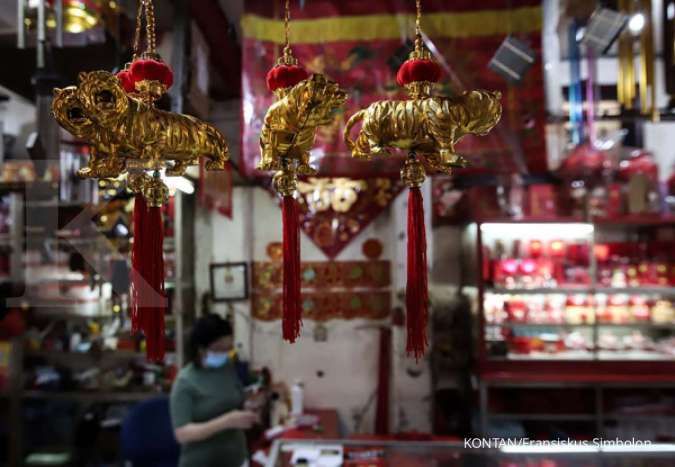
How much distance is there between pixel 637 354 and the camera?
12.9 ft

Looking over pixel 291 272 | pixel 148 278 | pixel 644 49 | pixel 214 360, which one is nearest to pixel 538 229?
pixel 644 49

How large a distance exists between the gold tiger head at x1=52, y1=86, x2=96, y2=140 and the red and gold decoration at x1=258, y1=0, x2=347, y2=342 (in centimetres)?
39

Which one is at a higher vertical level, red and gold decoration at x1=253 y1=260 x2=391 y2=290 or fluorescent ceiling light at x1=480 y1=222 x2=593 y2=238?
fluorescent ceiling light at x1=480 y1=222 x2=593 y2=238

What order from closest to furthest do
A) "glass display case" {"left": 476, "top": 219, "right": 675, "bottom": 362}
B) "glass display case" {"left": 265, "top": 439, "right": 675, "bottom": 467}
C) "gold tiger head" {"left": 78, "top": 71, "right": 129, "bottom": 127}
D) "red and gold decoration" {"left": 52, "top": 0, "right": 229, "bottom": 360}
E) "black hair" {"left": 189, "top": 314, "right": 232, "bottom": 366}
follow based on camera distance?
"gold tiger head" {"left": 78, "top": 71, "right": 129, "bottom": 127} < "red and gold decoration" {"left": 52, "top": 0, "right": 229, "bottom": 360} < "glass display case" {"left": 265, "top": 439, "right": 675, "bottom": 467} < "black hair" {"left": 189, "top": 314, "right": 232, "bottom": 366} < "glass display case" {"left": 476, "top": 219, "right": 675, "bottom": 362}

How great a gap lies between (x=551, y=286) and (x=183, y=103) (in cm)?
304

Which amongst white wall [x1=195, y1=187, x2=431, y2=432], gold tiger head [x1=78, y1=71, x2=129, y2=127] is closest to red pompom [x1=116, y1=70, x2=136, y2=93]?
gold tiger head [x1=78, y1=71, x2=129, y2=127]

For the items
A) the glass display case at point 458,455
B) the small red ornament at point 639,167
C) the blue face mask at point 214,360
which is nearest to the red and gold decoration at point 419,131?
the glass display case at point 458,455

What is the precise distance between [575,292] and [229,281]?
2818 mm

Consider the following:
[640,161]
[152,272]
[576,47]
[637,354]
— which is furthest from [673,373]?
[152,272]

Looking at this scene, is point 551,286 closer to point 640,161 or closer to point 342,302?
point 640,161

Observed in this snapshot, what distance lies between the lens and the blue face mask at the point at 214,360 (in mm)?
2498

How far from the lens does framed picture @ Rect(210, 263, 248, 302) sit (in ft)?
14.2

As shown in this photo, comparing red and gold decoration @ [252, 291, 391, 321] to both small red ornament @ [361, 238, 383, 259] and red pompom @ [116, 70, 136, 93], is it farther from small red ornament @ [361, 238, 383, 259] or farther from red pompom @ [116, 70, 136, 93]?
red pompom @ [116, 70, 136, 93]

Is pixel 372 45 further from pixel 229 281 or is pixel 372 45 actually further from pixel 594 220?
pixel 229 281
